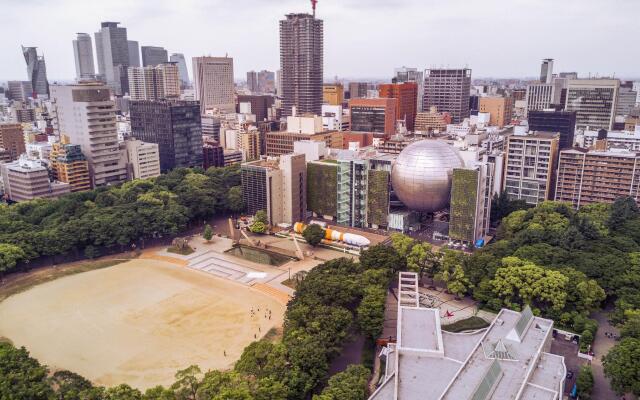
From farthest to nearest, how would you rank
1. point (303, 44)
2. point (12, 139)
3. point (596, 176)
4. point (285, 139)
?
point (303, 44)
point (12, 139)
point (285, 139)
point (596, 176)

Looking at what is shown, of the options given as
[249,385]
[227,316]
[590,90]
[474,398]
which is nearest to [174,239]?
[227,316]

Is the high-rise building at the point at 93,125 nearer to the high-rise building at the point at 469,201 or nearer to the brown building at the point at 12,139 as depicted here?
the brown building at the point at 12,139

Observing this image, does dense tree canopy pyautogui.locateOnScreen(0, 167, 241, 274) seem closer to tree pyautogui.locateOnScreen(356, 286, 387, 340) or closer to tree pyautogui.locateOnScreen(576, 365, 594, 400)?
tree pyautogui.locateOnScreen(356, 286, 387, 340)

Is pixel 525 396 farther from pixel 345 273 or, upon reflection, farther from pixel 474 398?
pixel 345 273

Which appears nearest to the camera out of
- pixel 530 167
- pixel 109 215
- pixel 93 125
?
pixel 109 215

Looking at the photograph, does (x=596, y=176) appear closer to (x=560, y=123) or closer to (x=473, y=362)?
(x=560, y=123)

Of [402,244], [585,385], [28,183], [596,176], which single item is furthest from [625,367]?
[28,183]

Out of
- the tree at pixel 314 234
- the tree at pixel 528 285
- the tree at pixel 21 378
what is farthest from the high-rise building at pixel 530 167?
the tree at pixel 21 378

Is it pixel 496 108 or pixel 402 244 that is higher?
pixel 496 108
